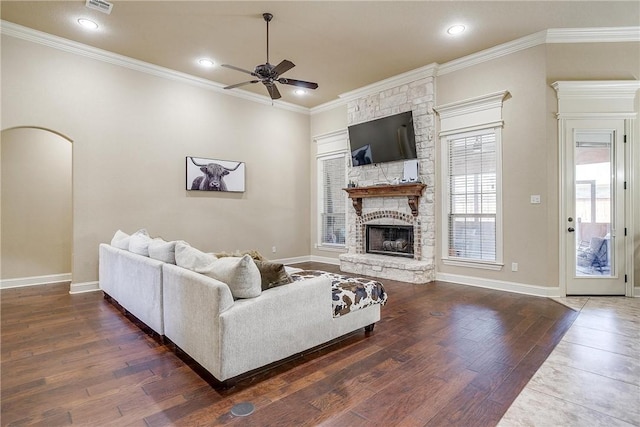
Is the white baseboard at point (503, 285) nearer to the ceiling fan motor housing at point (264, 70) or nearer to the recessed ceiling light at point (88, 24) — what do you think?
the ceiling fan motor housing at point (264, 70)

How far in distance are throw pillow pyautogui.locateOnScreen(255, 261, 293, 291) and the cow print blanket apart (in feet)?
1.18

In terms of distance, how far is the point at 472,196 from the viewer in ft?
17.5

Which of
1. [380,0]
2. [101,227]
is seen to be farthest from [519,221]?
[101,227]

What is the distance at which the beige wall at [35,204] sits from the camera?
5.29 metres

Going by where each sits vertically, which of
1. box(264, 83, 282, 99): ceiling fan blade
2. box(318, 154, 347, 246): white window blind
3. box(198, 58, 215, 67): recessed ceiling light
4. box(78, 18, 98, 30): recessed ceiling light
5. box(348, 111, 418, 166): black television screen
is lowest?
box(318, 154, 347, 246): white window blind

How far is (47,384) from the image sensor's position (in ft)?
7.52

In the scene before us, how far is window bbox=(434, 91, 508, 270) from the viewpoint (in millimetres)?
5020

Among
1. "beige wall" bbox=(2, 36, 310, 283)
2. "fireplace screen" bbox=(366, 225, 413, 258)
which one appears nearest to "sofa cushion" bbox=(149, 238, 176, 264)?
"beige wall" bbox=(2, 36, 310, 283)

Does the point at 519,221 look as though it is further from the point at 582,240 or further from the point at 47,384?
the point at 47,384

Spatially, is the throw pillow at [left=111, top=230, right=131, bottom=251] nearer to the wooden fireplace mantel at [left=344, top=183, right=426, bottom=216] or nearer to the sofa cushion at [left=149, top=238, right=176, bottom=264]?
the sofa cushion at [left=149, top=238, right=176, bottom=264]

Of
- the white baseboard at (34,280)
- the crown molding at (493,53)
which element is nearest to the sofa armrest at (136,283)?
the white baseboard at (34,280)

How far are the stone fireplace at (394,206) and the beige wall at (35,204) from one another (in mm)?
5107

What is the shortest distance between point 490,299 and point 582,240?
61.1 inches

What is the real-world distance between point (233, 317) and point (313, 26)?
153 inches
